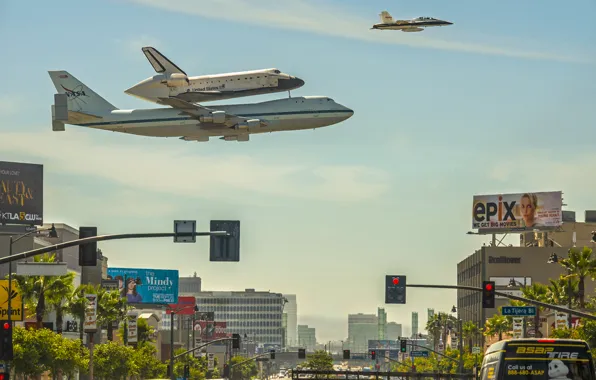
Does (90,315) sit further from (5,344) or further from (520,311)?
(5,344)

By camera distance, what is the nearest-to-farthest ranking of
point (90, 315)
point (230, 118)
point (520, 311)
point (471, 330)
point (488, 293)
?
point (488, 293), point (520, 311), point (90, 315), point (230, 118), point (471, 330)

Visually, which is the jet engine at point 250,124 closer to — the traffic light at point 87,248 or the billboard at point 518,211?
the traffic light at point 87,248

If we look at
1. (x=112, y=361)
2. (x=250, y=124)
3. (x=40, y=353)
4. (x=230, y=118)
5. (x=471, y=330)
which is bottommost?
(x=112, y=361)

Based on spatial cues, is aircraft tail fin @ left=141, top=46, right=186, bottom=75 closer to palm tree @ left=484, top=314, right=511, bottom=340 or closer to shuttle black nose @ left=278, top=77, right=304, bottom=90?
shuttle black nose @ left=278, top=77, right=304, bottom=90

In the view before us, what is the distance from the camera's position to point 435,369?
604 feet

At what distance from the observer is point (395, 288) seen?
60.6 meters

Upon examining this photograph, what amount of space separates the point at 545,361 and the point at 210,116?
232 feet

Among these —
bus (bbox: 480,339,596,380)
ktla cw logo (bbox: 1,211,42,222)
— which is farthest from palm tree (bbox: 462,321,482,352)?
bus (bbox: 480,339,596,380)

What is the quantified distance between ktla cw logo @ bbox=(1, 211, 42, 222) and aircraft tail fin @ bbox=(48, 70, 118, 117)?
662 inches

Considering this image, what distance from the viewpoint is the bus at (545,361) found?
3522cm

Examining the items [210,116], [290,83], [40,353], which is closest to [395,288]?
[40,353]

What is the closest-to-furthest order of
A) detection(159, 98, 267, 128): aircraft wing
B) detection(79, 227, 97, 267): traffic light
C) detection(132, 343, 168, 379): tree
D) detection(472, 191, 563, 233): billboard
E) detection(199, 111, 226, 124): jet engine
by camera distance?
detection(79, 227, 97, 267): traffic light → detection(159, 98, 267, 128): aircraft wing → detection(199, 111, 226, 124): jet engine → detection(132, 343, 168, 379): tree → detection(472, 191, 563, 233): billboard

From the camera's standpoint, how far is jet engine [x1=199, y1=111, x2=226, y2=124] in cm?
10169

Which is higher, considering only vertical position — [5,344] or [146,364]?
[5,344]
